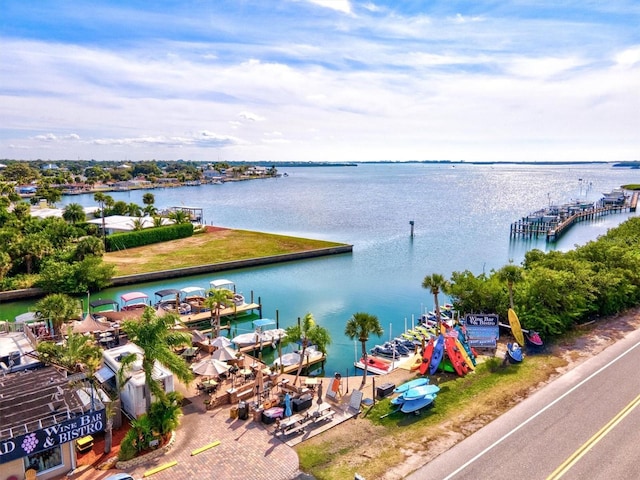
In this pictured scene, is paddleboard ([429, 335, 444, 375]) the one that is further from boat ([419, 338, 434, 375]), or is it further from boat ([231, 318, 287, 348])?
boat ([231, 318, 287, 348])

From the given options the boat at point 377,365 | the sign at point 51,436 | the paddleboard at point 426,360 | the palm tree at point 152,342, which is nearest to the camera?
the sign at point 51,436

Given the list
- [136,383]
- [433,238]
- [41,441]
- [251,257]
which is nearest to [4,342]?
[136,383]

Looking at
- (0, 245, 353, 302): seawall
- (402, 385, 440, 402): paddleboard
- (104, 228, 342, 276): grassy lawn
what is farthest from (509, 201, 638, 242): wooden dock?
(402, 385, 440, 402): paddleboard

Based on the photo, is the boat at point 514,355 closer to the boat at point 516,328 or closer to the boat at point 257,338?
the boat at point 516,328

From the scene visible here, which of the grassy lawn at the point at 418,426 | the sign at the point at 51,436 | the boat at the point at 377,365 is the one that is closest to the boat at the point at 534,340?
the grassy lawn at the point at 418,426

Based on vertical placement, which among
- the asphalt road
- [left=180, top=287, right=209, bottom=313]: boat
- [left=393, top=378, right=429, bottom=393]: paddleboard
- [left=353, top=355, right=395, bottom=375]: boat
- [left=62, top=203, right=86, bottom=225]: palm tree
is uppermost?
[left=62, top=203, right=86, bottom=225]: palm tree

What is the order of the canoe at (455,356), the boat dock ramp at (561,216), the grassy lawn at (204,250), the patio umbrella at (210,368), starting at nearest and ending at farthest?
the patio umbrella at (210,368)
the canoe at (455,356)
the grassy lawn at (204,250)
the boat dock ramp at (561,216)
